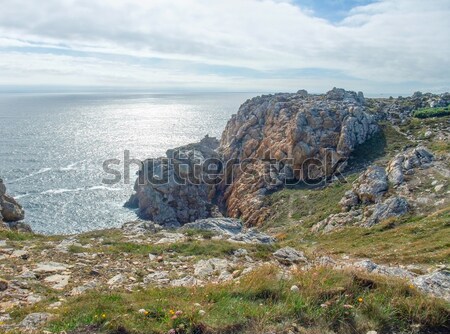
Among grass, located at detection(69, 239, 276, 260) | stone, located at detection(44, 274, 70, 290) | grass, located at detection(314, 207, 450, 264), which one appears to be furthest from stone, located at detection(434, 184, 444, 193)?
stone, located at detection(44, 274, 70, 290)

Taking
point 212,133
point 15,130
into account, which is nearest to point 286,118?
point 212,133

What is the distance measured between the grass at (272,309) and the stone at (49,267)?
457 centimetres

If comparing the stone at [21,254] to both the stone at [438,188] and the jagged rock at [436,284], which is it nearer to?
the jagged rock at [436,284]

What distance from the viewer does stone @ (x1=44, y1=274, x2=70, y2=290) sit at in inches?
451

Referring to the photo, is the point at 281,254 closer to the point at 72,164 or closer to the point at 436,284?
the point at 436,284

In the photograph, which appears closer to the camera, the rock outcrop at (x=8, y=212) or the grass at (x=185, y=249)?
the grass at (x=185, y=249)

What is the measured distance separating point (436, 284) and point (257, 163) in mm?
55663

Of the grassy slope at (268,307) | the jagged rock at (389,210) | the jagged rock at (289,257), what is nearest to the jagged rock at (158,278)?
the grassy slope at (268,307)

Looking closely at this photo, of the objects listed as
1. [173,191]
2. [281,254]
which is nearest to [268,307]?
[281,254]

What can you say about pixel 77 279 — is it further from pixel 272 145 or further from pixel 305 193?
pixel 272 145

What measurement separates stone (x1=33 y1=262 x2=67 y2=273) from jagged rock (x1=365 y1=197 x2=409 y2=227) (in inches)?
957

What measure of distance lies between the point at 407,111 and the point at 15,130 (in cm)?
13411

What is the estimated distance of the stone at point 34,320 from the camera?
788 cm

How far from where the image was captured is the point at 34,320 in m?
8.20
